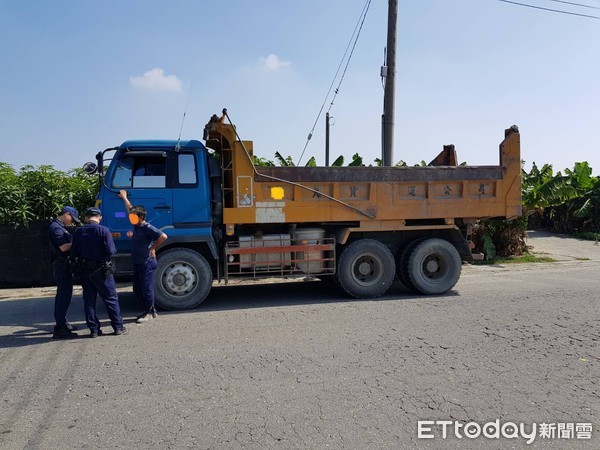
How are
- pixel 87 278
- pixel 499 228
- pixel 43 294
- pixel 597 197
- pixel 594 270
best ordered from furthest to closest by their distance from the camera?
pixel 597 197
pixel 499 228
pixel 594 270
pixel 43 294
pixel 87 278

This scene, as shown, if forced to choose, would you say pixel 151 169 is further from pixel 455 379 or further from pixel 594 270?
pixel 594 270

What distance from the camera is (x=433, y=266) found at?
326 inches

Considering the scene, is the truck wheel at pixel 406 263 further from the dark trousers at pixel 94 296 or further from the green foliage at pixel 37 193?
the green foliage at pixel 37 193

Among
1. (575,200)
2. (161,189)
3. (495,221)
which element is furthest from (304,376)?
(575,200)

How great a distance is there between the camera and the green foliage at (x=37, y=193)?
9.85 m

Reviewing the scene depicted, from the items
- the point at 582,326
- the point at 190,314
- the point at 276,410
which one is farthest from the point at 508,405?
the point at 190,314

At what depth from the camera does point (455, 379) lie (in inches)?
167

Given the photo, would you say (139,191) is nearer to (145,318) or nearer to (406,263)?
(145,318)

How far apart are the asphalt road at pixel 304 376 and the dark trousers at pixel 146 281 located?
0.37 meters

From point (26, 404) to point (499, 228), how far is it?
1259cm

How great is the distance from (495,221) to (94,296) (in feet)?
33.6

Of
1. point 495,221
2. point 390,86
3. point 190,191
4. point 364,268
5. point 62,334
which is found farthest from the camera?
point 495,221

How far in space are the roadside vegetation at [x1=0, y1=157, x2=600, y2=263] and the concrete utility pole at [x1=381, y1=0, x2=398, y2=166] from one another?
1989 millimetres

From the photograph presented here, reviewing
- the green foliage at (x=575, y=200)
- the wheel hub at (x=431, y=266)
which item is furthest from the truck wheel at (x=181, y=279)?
the green foliage at (x=575, y=200)
